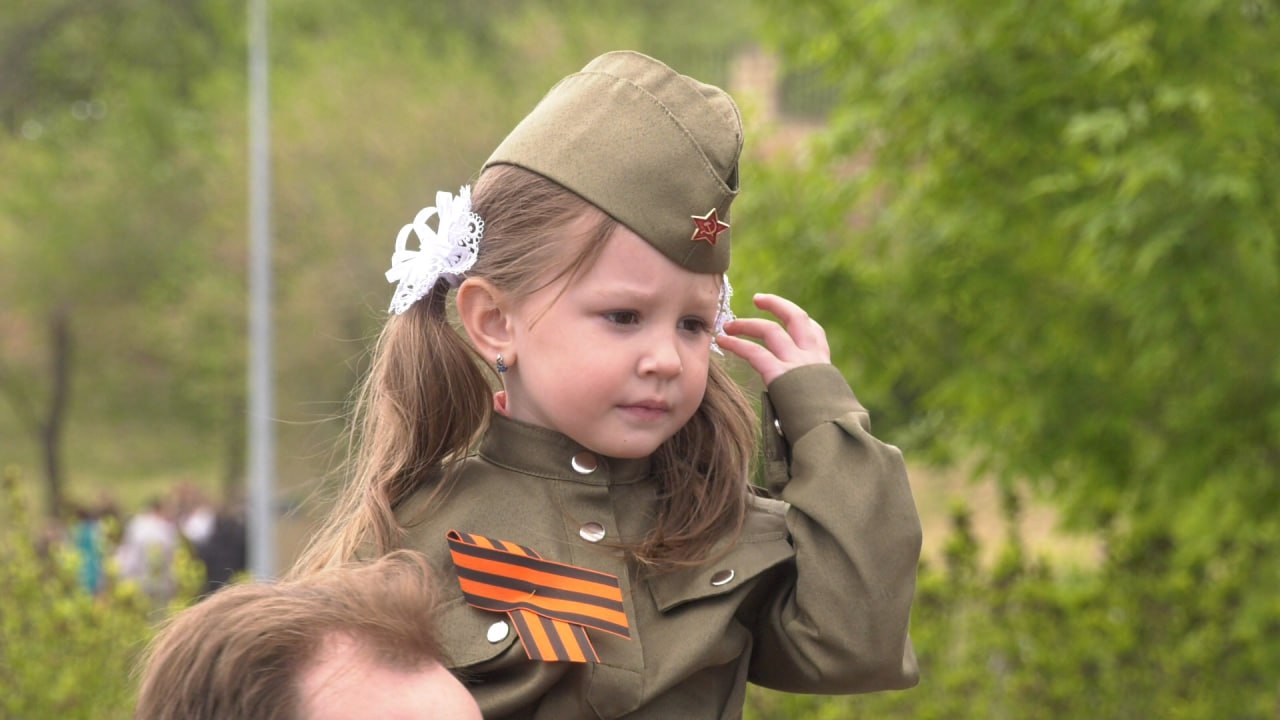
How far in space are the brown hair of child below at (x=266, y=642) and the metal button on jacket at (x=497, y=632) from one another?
0.52 m

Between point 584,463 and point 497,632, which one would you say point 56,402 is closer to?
point 584,463

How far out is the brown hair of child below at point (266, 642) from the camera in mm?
1226

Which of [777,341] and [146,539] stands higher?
[777,341]

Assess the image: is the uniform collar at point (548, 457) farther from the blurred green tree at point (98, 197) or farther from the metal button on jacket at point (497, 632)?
the blurred green tree at point (98, 197)

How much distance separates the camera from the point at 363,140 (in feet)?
78.7

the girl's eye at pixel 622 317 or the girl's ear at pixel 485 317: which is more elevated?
the girl's eye at pixel 622 317

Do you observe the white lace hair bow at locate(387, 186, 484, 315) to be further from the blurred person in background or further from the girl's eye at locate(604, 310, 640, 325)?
the blurred person in background

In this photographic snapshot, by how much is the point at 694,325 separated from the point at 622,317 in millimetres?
104

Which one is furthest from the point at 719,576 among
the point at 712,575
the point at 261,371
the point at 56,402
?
the point at 56,402

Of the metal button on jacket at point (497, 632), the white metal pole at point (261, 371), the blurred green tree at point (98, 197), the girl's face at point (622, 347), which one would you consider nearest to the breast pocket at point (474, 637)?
the metal button on jacket at point (497, 632)

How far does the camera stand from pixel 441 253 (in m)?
2.09

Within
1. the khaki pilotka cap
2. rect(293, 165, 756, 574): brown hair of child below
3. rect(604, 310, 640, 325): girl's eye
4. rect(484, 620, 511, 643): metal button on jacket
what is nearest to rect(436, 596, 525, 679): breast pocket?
rect(484, 620, 511, 643): metal button on jacket

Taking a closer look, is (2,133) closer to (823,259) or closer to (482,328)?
(823,259)

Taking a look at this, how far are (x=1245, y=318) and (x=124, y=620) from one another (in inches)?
163
